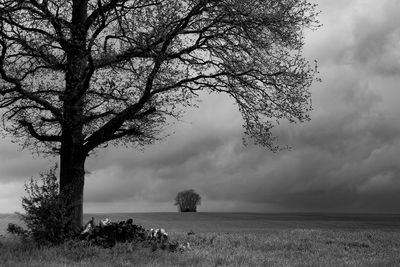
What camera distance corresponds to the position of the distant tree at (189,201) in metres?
52.4

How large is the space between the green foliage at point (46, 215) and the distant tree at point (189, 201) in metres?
33.5

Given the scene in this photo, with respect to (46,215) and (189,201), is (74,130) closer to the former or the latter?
(46,215)

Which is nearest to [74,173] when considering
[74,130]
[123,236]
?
[74,130]

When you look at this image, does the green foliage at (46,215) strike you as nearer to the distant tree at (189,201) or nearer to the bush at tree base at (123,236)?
the bush at tree base at (123,236)

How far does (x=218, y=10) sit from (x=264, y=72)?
3.37 meters

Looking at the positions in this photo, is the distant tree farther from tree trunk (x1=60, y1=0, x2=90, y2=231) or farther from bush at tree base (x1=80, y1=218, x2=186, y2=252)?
bush at tree base (x1=80, y1=218, x2=186, y2=252)

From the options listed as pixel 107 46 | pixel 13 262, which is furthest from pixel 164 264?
pixel 107 46

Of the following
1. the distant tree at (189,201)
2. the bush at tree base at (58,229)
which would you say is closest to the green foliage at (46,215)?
the bush at tree base at (58,229)

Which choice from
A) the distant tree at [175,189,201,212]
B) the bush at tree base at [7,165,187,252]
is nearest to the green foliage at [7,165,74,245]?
the bush at tree base at [7,165,187,252]

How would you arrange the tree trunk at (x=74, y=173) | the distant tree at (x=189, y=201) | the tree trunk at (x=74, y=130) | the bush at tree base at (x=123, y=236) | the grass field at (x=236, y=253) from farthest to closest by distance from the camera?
the distant tree at (x=189, y=201) → the tree trunk at (x=74, y=173) → the tree trunk at (x=74, y=130) → the bush at tree base at (x=123, y=236) → the grass field at (x=236, y=253)

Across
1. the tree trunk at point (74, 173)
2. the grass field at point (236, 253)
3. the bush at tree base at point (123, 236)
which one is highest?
the tree trunk at point (74, 173)

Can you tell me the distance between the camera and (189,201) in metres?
52.4

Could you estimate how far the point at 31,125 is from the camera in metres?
22.2

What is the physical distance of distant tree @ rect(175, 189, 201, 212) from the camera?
52375 millimetres
